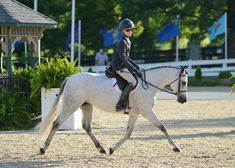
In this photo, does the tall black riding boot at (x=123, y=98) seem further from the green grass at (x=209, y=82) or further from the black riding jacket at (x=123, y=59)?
the green grass at (x=209, y=82)

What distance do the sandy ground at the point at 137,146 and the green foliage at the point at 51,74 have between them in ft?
4.94

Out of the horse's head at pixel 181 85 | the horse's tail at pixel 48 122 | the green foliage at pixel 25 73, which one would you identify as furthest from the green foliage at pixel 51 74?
the horse's head at pixel 181 85

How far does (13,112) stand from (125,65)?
603cm

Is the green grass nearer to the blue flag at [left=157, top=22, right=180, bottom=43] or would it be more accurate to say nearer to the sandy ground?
the blue flag at [left=157, top=22, right=180, bottom=43]

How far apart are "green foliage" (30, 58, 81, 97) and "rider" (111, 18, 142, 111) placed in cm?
489

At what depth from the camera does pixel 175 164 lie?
11258 millimetres

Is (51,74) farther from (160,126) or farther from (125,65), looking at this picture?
(160,126)

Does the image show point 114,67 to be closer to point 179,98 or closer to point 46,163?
point 179,98

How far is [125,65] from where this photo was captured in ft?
41.1

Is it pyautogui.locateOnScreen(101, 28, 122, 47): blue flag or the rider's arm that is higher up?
pyautogui.locateOnScreen(101, 28, 122, 47): blue flag

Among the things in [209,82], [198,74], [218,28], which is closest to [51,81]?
[209,82]

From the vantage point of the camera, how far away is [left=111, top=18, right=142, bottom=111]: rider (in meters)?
12.5

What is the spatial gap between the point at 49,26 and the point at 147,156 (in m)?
8.21

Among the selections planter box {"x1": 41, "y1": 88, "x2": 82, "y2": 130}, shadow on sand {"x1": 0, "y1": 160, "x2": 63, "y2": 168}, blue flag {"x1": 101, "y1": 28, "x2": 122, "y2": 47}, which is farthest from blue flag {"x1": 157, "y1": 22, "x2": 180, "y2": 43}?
shadow on sand {"x1": 0, "y1": 160, "x2": 63, "y2": 168}
